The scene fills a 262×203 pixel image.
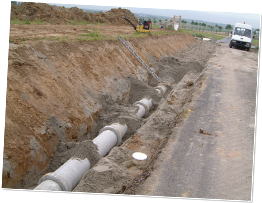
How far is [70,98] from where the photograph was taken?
10.6 meters

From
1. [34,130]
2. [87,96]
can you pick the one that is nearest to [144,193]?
[34,130]

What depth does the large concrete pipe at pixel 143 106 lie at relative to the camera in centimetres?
1257

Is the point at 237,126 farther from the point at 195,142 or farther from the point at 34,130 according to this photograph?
the point at 34,130

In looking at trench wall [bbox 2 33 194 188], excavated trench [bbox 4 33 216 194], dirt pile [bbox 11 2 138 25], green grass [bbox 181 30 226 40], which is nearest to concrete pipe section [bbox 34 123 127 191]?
excavated trench [bbox 4 33 216 194]

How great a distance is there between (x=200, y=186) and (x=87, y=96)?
6524 millimetres

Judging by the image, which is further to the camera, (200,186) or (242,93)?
(242,93)

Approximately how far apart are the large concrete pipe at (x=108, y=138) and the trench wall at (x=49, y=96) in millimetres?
1298

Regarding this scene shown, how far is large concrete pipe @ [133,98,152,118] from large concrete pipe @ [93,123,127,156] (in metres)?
2.33

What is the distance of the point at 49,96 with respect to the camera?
9664mm

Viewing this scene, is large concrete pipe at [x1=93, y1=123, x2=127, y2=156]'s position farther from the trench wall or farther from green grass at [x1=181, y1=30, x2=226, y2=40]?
green grass at [x1=181, y1=30, x2=226, y2=40]

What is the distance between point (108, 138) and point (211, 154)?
3.44 metres

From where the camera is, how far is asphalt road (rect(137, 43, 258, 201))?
657cm

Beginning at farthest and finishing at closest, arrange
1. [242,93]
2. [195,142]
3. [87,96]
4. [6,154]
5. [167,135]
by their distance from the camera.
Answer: [242,93] < [87,96] < [167,135] < [195,142] < [6,154]

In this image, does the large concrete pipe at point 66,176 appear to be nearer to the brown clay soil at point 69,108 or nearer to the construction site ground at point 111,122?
the construction site ground at point 111,122
